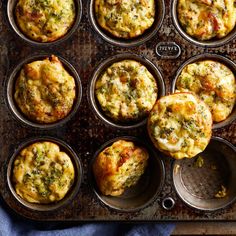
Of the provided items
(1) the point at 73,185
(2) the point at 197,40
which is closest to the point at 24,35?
(1) the point at 73,185

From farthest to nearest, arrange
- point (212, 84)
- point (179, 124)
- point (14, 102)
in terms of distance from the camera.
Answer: point (14, 102), point (212, 84), point (179, 124)

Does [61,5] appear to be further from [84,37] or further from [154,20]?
[154,20]

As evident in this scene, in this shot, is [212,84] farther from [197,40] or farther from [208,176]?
[208,176]

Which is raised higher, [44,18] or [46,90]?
[44,18]

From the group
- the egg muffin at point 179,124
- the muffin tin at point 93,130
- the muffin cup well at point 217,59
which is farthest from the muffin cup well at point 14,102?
the muffin cup well at point 217,59

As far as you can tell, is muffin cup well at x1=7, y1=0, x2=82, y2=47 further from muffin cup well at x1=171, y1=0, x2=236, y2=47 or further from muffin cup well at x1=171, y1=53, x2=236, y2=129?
muffin cup well at x1=171, y1=53, x2=236, y2=129

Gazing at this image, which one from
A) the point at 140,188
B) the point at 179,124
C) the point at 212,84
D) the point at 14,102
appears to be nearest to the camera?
the point at 179,124

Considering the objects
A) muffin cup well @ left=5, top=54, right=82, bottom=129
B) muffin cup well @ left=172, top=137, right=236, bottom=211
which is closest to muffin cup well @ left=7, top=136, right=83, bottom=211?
muffin cup well @ left=5, top=54, right=82, bottom=129

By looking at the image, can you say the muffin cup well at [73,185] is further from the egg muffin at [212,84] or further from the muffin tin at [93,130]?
the egg muffin at [212,84]
